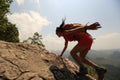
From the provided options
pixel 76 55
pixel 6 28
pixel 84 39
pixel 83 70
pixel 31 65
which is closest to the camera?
pixel 31 65

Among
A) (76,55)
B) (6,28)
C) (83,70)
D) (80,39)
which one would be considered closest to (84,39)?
(80,39)

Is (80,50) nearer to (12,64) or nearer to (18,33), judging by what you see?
(12,64)

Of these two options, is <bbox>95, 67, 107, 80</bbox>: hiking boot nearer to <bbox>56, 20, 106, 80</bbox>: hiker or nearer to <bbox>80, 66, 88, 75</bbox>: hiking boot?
<bbox>56, 20, 106, 80</bbox>: hiker

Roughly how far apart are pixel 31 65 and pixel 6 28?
28908 mm

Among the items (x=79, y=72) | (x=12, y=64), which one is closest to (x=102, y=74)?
(x=79, y=72)

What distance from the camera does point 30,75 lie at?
800cm

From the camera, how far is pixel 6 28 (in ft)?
120

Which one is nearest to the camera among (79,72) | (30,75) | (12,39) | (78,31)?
(30,75)

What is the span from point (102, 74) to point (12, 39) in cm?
2776

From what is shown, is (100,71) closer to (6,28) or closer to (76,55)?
(76,55)

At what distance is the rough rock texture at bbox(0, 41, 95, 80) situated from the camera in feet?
26.2

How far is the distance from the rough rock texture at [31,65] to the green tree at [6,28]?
26.2m

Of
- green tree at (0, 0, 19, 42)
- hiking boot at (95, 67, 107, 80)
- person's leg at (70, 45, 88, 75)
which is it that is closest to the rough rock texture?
person's leg at (70, 45, 88, 75)

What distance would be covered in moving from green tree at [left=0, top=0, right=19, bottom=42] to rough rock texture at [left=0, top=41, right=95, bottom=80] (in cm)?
2625
